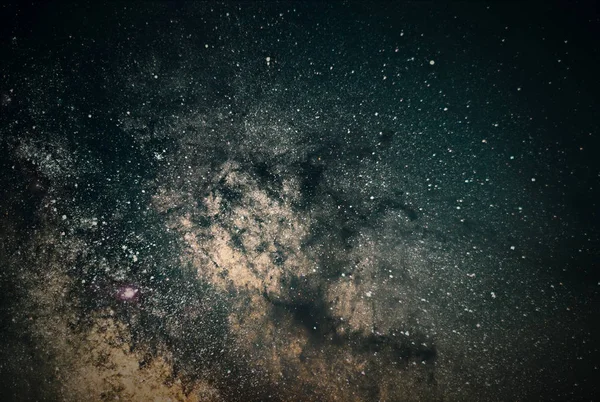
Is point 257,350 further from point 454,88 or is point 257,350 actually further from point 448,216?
point 454,88

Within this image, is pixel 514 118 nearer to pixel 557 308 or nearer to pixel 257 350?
pixel 557 308

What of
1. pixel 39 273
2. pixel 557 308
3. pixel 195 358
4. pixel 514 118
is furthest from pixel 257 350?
pixel 514 118

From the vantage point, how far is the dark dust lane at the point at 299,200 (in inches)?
80.6

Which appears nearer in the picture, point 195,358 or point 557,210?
point 557,210

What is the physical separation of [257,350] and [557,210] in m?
2.82

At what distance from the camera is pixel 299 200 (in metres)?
2.17

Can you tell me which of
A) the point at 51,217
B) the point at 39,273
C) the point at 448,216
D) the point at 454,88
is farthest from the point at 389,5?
the point at 39,273

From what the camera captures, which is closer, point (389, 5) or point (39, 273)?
point (389, 5)

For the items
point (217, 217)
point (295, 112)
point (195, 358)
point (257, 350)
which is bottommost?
point (195, 358)

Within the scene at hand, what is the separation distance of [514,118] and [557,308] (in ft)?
5.38

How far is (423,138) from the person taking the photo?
6.98ft

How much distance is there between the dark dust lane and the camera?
6.72 ft

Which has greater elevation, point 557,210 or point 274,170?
point 557,210

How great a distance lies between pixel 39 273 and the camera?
85.5 inches
